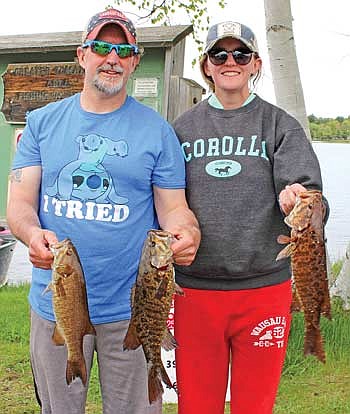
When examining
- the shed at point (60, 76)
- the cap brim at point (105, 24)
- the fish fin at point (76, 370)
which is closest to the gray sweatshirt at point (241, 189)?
the cap brim at point (105, 24)

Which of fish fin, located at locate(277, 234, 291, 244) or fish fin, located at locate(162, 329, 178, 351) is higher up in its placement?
fish fin, located at locate(277, 234, 291, 244)

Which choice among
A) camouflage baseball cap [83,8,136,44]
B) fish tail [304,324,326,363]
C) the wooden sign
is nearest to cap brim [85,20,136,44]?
camouflage baseball cap [83,8,136,44]

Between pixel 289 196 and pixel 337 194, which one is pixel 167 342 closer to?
pixel 289 196

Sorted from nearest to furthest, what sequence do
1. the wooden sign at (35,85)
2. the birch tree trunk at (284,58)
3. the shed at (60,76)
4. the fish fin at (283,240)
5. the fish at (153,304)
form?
the fish at (153,304), the fish fin at (283,240), the shed at (60,76), the wooden sign at (35,85), the birch tree trunk at (284,58)

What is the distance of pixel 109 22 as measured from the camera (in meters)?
3.27

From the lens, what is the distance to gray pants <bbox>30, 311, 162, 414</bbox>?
3.28 meters

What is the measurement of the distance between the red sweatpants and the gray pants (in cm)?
25

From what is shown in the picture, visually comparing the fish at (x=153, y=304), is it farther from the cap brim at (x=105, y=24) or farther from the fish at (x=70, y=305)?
the cap brim at (x=105, y=24)

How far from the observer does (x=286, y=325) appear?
3.44 m

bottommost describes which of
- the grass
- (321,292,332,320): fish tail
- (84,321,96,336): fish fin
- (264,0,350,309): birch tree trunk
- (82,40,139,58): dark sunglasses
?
the grass

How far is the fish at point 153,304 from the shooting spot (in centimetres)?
285

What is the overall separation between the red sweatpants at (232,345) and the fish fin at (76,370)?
22.1 inches

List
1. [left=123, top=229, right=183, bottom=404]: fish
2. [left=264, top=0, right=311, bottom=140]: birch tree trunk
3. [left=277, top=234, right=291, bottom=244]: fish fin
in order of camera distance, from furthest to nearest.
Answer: [left=264, top=0, right=311, bottom=140]: birch tree trunk
[left=277, top=234, right=291, bottom=244]: fish fin
[left=123, top=229, right=183, bottom=404]: fish

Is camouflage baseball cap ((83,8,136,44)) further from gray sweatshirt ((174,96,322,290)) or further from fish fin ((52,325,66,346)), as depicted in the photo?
fish fin ((52,325,66,346))
